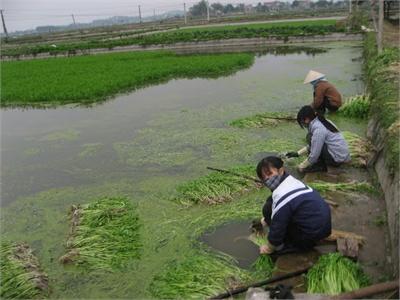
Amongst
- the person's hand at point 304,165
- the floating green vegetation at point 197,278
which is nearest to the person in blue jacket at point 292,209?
the floating green vegetation at point 197,278

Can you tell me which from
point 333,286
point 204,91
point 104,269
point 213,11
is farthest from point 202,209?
point 213,11

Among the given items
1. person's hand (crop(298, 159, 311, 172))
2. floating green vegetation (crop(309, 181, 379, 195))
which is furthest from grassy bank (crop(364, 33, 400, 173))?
person's hand (crop(298, 159, 311, 172))

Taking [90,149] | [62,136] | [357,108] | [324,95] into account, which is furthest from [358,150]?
[62,136]

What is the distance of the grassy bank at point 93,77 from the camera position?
15.6 metres

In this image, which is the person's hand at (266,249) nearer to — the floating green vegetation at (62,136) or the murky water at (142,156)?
the murky water at (142,156)

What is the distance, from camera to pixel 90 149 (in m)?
A: 9.52

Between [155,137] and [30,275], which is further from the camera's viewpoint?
[155,137]

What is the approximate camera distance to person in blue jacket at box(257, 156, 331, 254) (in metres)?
3.96

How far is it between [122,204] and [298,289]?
3.20 meters

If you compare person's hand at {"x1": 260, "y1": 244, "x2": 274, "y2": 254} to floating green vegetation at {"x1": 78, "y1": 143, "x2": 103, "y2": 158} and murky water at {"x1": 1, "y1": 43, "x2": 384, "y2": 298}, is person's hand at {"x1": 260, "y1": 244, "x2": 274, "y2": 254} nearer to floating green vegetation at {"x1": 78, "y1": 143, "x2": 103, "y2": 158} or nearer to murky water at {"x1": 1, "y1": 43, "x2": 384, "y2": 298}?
murky water at {"x1": 1, "y1": 43, "x2": 384, "y2": 298}

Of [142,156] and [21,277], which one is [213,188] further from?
[21,277]

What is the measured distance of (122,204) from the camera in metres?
6.21

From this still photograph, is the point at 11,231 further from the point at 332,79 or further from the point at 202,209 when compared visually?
the point at 332,79

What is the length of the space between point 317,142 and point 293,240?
7.08ft
